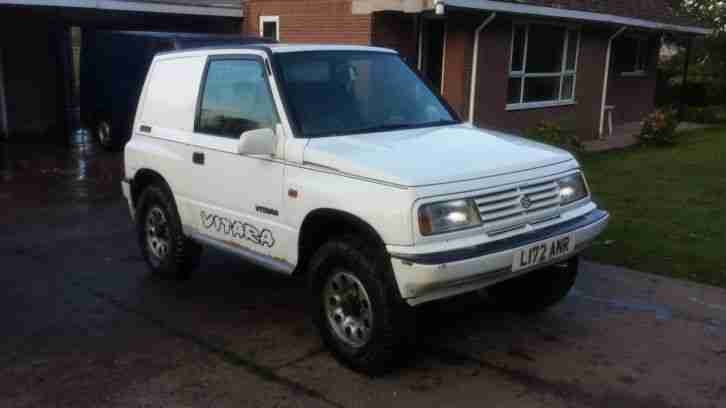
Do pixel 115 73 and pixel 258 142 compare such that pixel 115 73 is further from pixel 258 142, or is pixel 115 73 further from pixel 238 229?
pixel 258 142

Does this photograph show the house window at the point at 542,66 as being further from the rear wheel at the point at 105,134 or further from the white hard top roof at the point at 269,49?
the white hard top roof at the point at 269,49

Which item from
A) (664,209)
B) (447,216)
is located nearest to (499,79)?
(664,209)

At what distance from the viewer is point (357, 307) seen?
4.45 metres

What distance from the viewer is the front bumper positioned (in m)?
3.89

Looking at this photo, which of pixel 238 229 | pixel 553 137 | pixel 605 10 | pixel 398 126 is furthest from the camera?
pixel 605 10

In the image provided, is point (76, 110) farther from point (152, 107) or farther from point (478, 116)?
point (152, 107)

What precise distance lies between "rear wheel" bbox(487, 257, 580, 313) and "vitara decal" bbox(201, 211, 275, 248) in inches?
71.4

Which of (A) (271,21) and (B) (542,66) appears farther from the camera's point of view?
(A) (271,21)

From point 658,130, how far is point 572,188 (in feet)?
39.5

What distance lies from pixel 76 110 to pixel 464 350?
43.7 feet

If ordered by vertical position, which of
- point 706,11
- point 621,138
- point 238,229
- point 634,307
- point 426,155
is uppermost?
point 706,11

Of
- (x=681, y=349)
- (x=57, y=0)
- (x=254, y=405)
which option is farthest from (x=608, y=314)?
(x=57, y=0)

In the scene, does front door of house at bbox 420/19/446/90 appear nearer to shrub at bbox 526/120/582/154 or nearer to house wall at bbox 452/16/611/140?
house wall at bbox 452/16/611/140

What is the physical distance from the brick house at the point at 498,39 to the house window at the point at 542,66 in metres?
0.02
